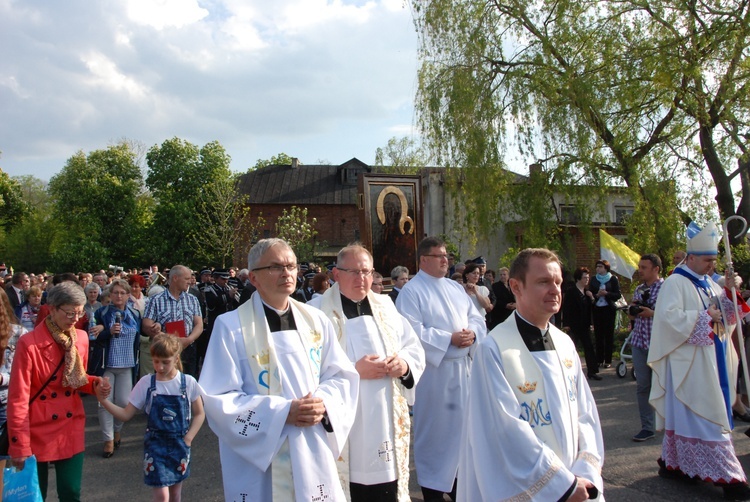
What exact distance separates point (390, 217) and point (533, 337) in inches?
330

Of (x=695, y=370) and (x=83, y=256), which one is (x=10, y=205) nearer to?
(x=83, y=256)

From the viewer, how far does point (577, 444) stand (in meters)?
3.11

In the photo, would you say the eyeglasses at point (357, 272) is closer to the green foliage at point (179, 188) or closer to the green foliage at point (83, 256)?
the green foliage at point (179, 188)

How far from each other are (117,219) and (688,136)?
40119mm

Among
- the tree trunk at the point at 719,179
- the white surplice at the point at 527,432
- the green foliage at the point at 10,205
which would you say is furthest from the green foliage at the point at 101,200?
the white surplice at the point at 527,432

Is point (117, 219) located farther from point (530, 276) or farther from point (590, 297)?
point (530, 276)

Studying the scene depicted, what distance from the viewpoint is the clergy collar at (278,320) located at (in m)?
3.47

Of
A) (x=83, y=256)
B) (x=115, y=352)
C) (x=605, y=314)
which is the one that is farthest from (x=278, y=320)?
(x=83, y=256)

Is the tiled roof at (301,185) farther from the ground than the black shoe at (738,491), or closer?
farther from the ground

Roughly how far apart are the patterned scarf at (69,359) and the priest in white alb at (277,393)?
1435 mm

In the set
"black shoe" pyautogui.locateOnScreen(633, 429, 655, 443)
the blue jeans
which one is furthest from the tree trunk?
"black shoe" pyautogui.locateOnScreen(633, 429, 655, 443)

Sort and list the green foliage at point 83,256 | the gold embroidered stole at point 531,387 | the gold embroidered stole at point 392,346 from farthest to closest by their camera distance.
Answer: the green foliage at point 83,256, the gold embroidered stole at point 392,346, the gold embroidered stole at point 531,387

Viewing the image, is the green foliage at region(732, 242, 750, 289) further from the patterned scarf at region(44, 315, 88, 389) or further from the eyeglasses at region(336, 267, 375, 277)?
the patterned scarf at region(44, 315, 88, 389)

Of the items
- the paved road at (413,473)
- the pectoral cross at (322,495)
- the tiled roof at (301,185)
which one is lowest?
the paved road at (413,473)
